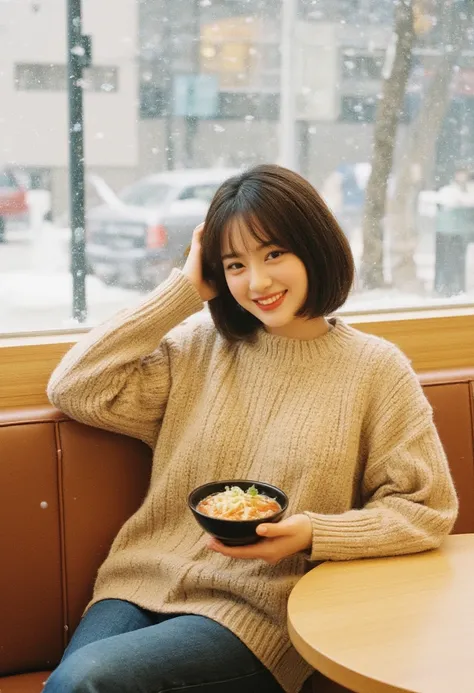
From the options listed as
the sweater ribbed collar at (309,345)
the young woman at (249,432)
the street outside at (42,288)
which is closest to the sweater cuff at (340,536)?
the young woman at (249,432)

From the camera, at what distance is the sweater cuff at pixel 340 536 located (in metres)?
1.56

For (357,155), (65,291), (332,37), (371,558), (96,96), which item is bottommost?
(371,558)

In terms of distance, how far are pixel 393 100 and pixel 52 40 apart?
94 centimetres

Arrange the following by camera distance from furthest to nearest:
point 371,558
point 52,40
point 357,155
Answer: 1. point 357,155
2. point 52,40
3. point 371,558

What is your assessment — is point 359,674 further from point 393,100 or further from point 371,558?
point 393,100

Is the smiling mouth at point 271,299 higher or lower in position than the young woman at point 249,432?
higher

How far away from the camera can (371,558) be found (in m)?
1.60

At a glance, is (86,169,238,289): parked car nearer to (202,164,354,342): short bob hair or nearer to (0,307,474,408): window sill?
(0,307,474,408): window sill

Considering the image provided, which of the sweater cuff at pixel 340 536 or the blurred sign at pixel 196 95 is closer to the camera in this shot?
the sweater cuff at pixel 340 536

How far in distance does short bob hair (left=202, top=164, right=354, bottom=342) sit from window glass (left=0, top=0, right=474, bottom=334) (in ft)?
1.52

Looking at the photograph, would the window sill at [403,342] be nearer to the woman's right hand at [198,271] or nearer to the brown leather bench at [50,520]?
the brown leather bench at [50,520]

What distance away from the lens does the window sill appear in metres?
2.01

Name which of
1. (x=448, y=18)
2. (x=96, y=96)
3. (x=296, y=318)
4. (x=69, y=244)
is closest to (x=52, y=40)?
(x=96, y=96)

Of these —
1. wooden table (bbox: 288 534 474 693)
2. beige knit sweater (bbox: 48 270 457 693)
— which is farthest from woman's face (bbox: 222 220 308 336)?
wooden table (bbox: 288 534 474 693)
